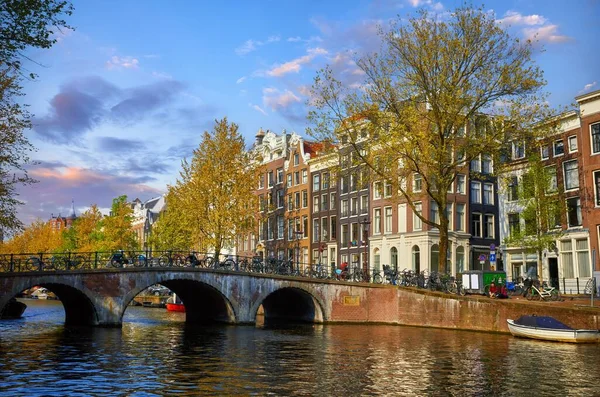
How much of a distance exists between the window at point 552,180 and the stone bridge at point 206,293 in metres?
12.5

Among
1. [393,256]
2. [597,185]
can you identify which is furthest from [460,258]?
[597,185]

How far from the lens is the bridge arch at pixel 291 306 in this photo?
1772 inches

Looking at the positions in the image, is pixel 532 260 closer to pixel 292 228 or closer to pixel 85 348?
pixel 292 228

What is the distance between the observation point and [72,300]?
4241cm

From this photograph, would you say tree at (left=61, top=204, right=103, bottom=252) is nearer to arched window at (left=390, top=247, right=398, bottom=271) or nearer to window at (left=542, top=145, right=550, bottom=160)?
arched window at (left=390, top=247, right=398, bottom=271)

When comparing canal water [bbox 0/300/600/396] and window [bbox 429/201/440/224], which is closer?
canal water [bbox 0/300/600/396]

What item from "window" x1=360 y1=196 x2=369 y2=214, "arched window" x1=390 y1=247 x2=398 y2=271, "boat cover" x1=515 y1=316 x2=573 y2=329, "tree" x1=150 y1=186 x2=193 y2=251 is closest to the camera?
"boat cover" x1=515 y1=316 x2=573 y2=329

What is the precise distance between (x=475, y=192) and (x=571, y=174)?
14.3m

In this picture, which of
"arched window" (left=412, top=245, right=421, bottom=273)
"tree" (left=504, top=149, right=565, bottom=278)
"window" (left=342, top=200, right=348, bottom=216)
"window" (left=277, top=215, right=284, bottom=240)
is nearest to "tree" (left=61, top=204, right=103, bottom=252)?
"window" (left=277, top=215, right=284, bottom=240)

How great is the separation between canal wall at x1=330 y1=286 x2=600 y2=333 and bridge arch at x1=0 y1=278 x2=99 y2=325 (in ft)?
51.2

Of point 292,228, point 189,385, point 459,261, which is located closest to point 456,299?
point 459,261

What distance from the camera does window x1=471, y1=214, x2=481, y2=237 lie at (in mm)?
57531

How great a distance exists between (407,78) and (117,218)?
50.7 meters

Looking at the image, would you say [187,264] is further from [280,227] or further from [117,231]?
[117,231]
